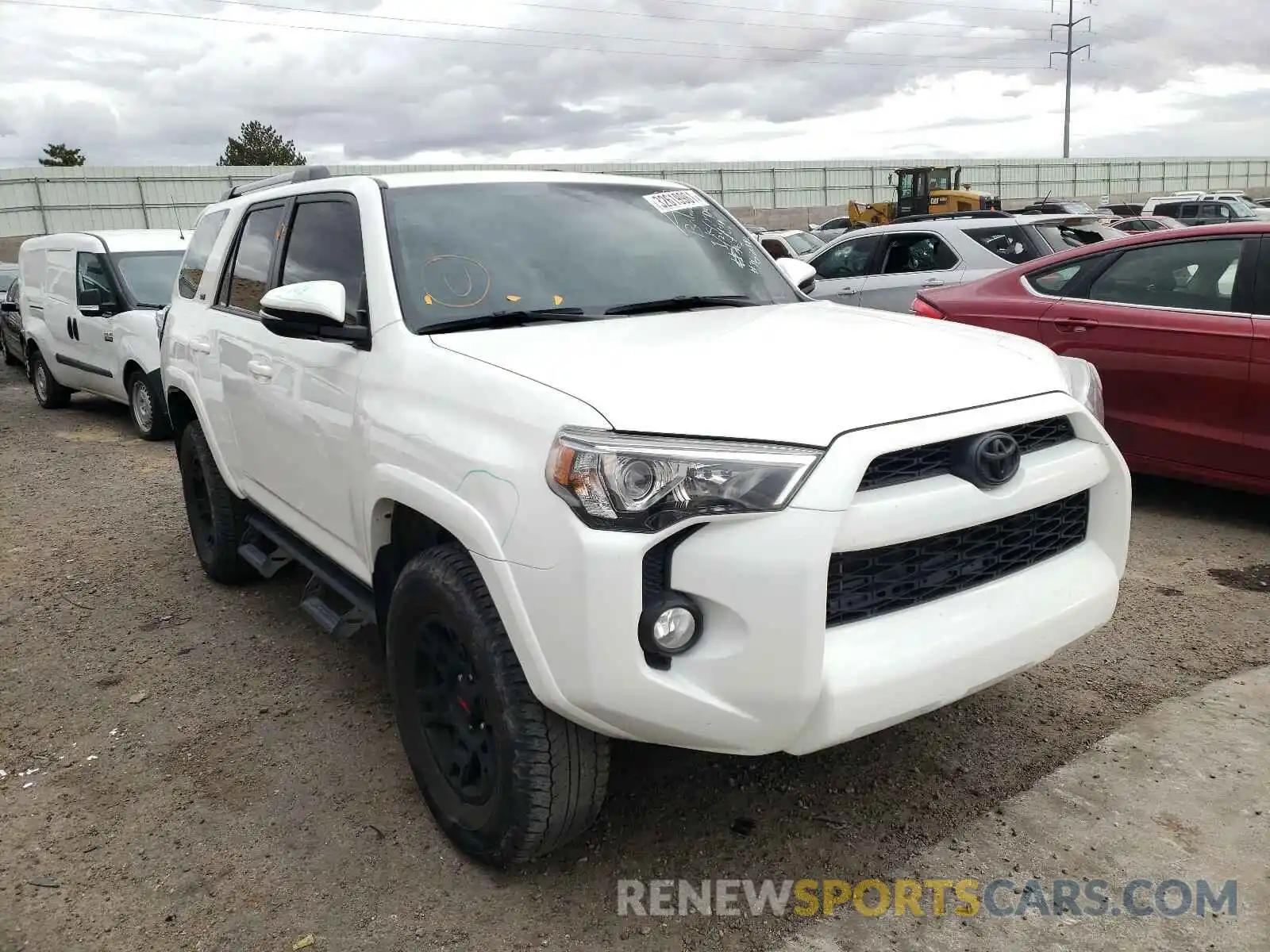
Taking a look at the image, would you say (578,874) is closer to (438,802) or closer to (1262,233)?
(438,802)

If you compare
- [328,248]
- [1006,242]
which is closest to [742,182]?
[1006,242]

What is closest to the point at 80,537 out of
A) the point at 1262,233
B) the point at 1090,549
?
the point at 1090,549

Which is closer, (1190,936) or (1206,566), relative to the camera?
(1190,936)

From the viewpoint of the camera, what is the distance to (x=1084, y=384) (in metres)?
2.99

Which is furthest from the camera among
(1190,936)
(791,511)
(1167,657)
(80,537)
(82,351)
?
(82,351)

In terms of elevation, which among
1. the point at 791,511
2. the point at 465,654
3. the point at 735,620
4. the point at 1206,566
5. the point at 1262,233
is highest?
the point at 1262,233

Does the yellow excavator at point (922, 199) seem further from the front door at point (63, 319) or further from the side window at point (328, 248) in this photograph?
the side window at point (328, 248)

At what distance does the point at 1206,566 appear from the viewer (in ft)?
15.5

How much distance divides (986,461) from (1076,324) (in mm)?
3871

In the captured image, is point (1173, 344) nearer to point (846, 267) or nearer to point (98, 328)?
point (846, 267)

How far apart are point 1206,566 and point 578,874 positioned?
11.4 feet

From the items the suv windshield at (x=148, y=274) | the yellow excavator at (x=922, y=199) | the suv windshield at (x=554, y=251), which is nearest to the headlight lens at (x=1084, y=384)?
the suv windshield at (x=554, y=251)

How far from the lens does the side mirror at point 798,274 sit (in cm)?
393

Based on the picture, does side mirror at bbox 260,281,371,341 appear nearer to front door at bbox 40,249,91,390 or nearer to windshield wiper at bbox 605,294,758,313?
windshield wiper at bbox 605,294,758,313
